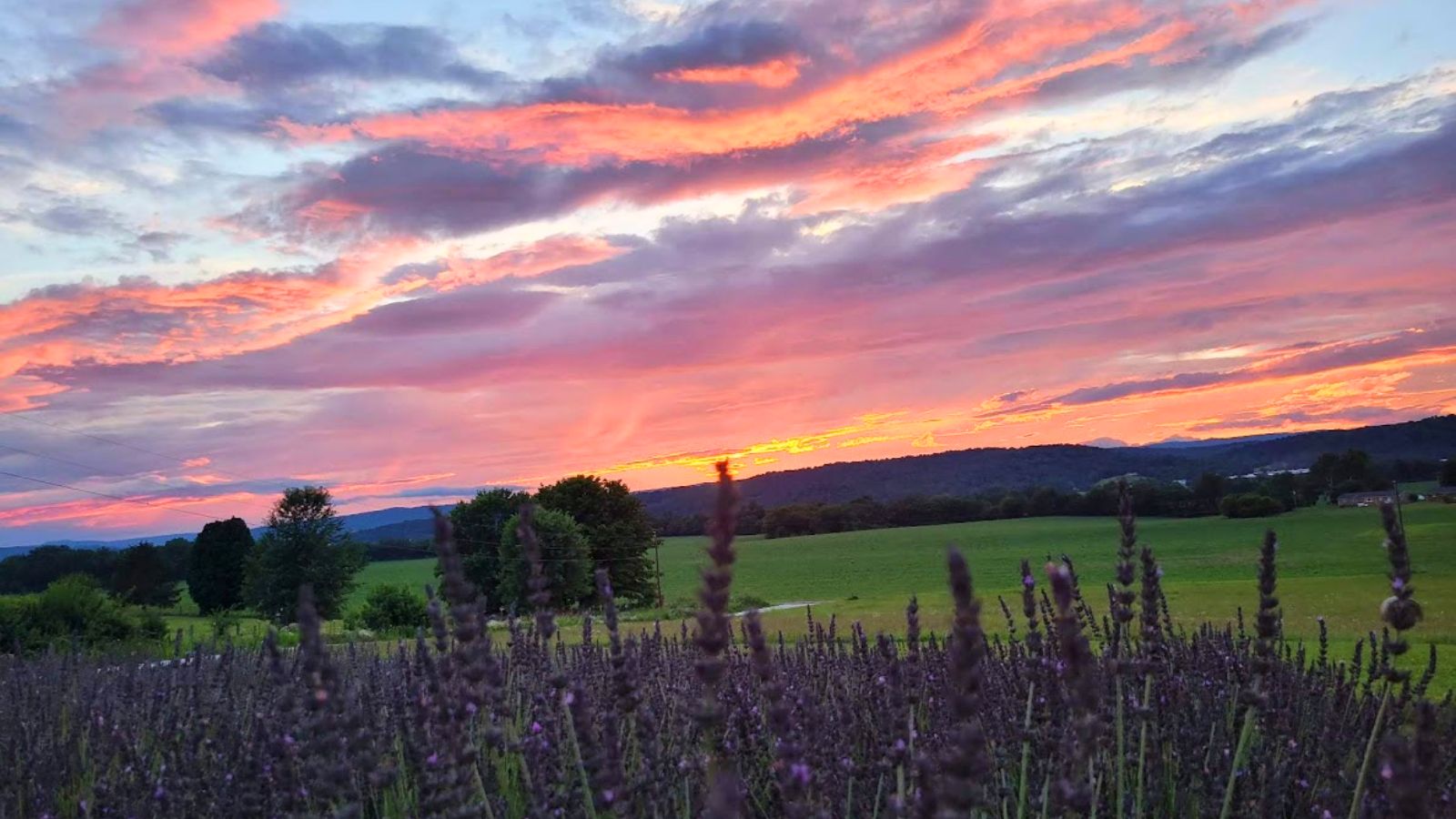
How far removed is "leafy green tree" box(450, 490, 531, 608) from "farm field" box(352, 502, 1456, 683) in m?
5.84

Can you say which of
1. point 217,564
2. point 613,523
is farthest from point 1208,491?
point 217,564

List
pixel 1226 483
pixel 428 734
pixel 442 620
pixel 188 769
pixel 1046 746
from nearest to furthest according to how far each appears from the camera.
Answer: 1. pixel 442 620
2. pixel 1046 746
3. pixel 428 734
4. pixel 188 769
5. pixel 1226 483

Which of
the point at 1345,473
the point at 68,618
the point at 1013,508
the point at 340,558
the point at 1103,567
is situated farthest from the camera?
the point at 1013,508

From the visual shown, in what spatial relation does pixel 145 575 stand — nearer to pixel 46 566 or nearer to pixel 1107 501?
pixel 46 566

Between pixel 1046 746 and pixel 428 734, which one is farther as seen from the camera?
pixel 428 734

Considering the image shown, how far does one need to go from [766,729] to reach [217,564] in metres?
69.9

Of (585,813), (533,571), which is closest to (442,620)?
(533,571)

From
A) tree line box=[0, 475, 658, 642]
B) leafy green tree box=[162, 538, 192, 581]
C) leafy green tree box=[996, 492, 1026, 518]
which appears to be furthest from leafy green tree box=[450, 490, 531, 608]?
leafy green tree box=[996, 492, 1026, 518]

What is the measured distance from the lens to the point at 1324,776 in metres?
4.57

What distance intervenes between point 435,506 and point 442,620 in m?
0.65

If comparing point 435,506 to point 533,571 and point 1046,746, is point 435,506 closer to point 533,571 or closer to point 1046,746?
point 533,571

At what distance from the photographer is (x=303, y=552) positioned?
3941 cm

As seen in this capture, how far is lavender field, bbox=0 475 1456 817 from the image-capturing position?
185 cm

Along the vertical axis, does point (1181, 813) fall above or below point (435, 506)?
below
